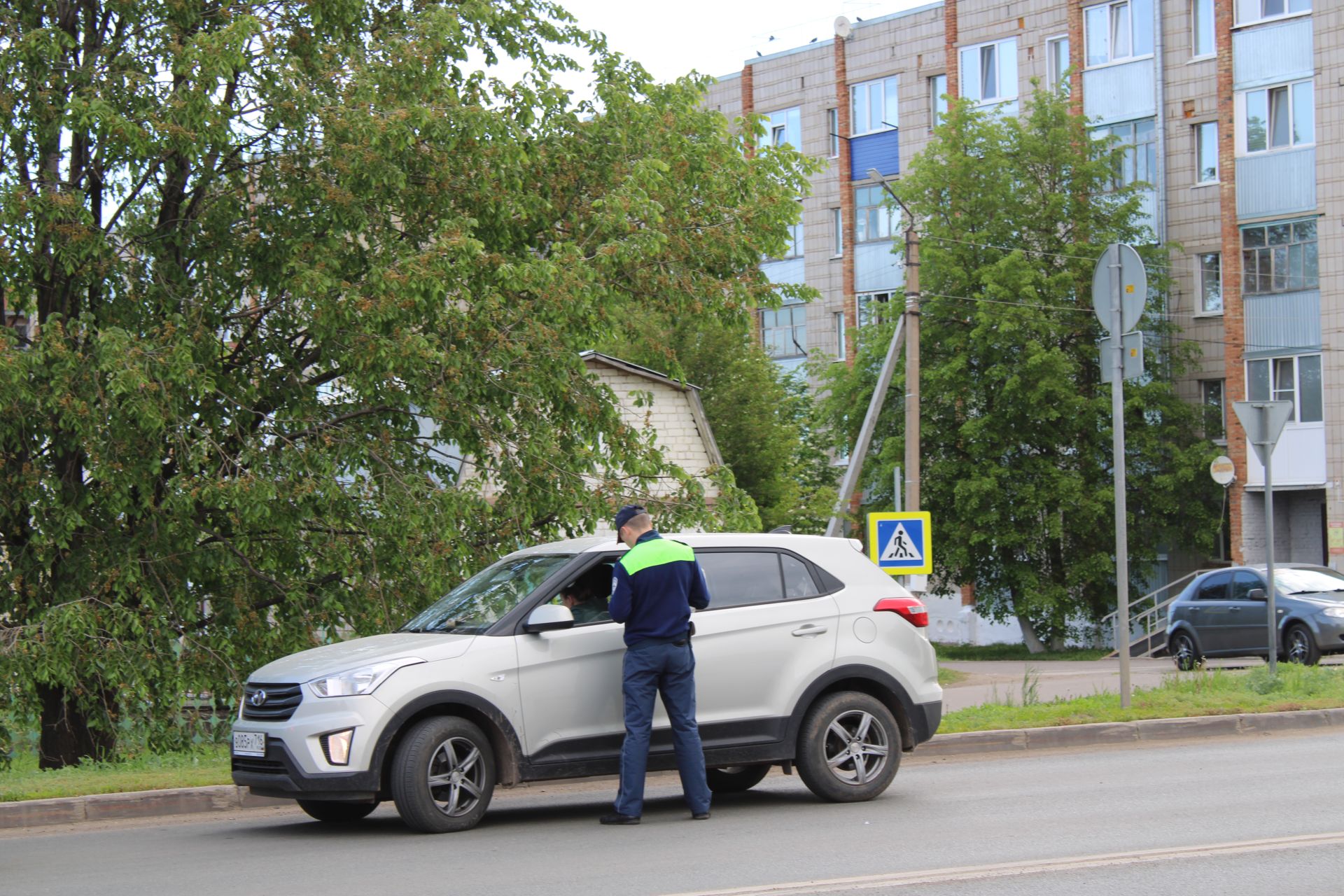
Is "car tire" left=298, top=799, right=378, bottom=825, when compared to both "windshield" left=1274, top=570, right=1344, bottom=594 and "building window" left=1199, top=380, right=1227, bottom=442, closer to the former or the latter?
"windshield" left=1274, top=570, right=1344, bottom=594

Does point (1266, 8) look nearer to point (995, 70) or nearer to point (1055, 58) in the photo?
point (1055, 58)

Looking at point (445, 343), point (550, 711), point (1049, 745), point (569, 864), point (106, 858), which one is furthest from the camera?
point (445, 343)

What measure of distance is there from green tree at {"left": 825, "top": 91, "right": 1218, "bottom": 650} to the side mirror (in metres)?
27.7

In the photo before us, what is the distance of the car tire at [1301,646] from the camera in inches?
852

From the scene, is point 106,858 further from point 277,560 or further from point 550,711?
point 277,560

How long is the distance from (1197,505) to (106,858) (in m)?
32.3

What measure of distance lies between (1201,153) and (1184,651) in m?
18.1

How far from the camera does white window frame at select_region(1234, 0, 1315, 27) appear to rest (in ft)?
120

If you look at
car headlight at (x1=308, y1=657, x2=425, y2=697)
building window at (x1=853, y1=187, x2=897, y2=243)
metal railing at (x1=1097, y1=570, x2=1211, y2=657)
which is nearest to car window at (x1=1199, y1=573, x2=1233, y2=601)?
metal railing at (x1=1097, y1=570, x2=1211, y2=657)

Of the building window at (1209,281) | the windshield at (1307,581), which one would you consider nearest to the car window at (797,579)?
the windshield at (1307,581)

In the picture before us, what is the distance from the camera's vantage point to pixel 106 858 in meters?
8.59

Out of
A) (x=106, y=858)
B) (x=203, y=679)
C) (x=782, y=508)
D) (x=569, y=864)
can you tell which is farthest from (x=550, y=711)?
(x=782, y=508)

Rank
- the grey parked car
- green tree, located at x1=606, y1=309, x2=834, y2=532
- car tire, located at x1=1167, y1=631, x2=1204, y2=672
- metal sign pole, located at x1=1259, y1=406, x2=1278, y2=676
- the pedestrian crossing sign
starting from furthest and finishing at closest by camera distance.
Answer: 1. green tree, located at x1=606, y1=309, x2=834, y2=532
2. car tire, located at x1=1167, y1=631, x2=1204, y2=672
3. the grey parked car
4. the pedestrian crossing sign
5. metal sign pole, located at x1=1259, y1=406, x2=1278, y2=676

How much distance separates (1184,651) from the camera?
2452 centimetres
